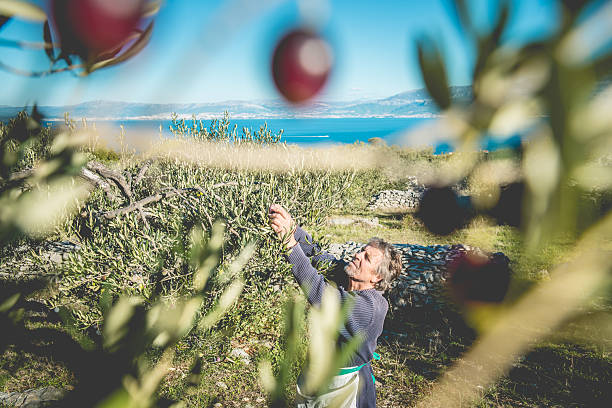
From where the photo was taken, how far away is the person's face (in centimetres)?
234

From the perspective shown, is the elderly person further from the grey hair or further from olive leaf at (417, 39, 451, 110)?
olive leaf at (417, 39, 451, 110)

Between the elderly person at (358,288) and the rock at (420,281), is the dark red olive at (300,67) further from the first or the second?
the rock at (420,281)

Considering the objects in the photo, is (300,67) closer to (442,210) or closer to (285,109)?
(285,109)

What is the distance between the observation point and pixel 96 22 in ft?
0.82

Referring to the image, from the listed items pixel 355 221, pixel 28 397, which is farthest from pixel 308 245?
pixel 355 221

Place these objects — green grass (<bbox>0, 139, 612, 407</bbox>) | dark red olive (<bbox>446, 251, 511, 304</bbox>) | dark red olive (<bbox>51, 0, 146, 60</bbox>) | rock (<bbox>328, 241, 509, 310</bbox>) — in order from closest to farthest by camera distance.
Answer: dark red olive (<bbox>51, 0, 146, 60</bbox>) → dark red olive (<bbox>446, 251, 511, 304</bbox>) → green grass (<bbox>0, 139, 612, 407</bbox>) → rock (<bbox>328, 241, 509, 310</bbox>)

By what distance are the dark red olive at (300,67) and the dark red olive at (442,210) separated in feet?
0.42

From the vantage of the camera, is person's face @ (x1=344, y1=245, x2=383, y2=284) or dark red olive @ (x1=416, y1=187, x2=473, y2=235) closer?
dark red olive @ (x1=416, y1=187, x2=473, y2=235)

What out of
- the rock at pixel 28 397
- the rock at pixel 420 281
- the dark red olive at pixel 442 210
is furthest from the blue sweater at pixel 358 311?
the rock at pixel 420 281

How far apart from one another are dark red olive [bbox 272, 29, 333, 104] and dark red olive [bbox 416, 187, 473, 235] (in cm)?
13

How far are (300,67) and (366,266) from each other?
2126 millimetres

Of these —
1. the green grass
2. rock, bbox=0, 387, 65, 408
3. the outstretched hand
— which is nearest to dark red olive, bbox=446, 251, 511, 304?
the outstretched hand

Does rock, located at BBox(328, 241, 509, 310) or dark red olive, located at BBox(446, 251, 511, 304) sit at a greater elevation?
dark red olive, located at BBox(446, 251, 511, 304)

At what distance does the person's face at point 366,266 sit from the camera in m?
2.34
